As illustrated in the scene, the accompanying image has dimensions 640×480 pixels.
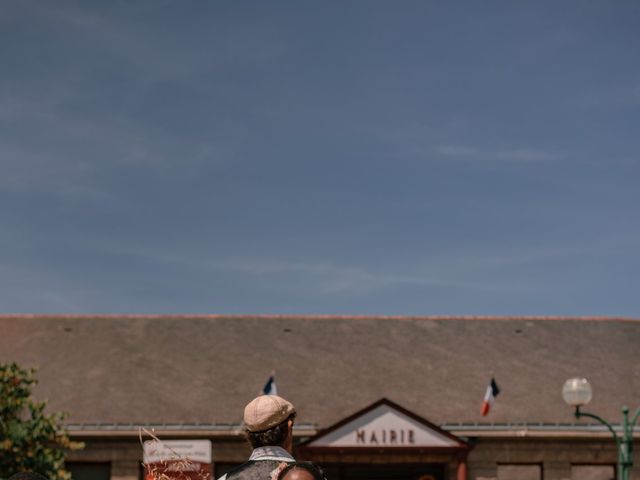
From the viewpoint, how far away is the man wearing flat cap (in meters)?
5.55

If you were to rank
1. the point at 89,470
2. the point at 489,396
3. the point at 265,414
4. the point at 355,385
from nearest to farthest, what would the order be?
the point at 265,414, the point at 489,396, the point at 89,470, the point at 355,385

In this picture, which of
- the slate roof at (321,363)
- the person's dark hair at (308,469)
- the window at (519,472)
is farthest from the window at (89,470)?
the person's dark hair at (308,469)

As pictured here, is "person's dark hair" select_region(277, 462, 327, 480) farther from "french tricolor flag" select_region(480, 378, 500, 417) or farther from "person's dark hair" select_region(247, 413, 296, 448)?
"french tricolor flag" select_region(480, 378, 500, 417)

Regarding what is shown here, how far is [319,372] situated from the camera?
32312 millimetres

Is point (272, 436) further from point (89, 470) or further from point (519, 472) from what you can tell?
point (89, 470)

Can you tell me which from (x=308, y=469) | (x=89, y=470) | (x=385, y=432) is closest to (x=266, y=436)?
(x=308, y=469)

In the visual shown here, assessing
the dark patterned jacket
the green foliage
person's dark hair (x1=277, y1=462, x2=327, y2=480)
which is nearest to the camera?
person's dark hair (x1=277, y1=462, x2=327, y2=480)

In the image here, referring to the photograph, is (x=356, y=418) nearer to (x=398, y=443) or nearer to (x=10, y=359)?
(x=398, y=443)

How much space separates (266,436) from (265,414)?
123 millimetres

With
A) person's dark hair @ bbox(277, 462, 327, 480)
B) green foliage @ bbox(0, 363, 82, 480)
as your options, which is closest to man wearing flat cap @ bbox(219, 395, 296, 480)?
person's dark hair @ bbox(277, 462, 327, 480)

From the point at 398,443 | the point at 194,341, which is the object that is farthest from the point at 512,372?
the point at 194,341

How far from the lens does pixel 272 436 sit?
5.60 m

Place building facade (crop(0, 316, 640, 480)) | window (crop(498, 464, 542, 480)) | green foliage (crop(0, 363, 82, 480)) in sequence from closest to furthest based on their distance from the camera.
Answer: green foliage (crop(0, 363, 82, 480))
building facade (crop(0, 316, 640, 480))
window (crop(498, 464, 542, 480))

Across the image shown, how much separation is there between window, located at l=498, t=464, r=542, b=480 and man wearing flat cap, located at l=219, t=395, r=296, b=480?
980 inches
